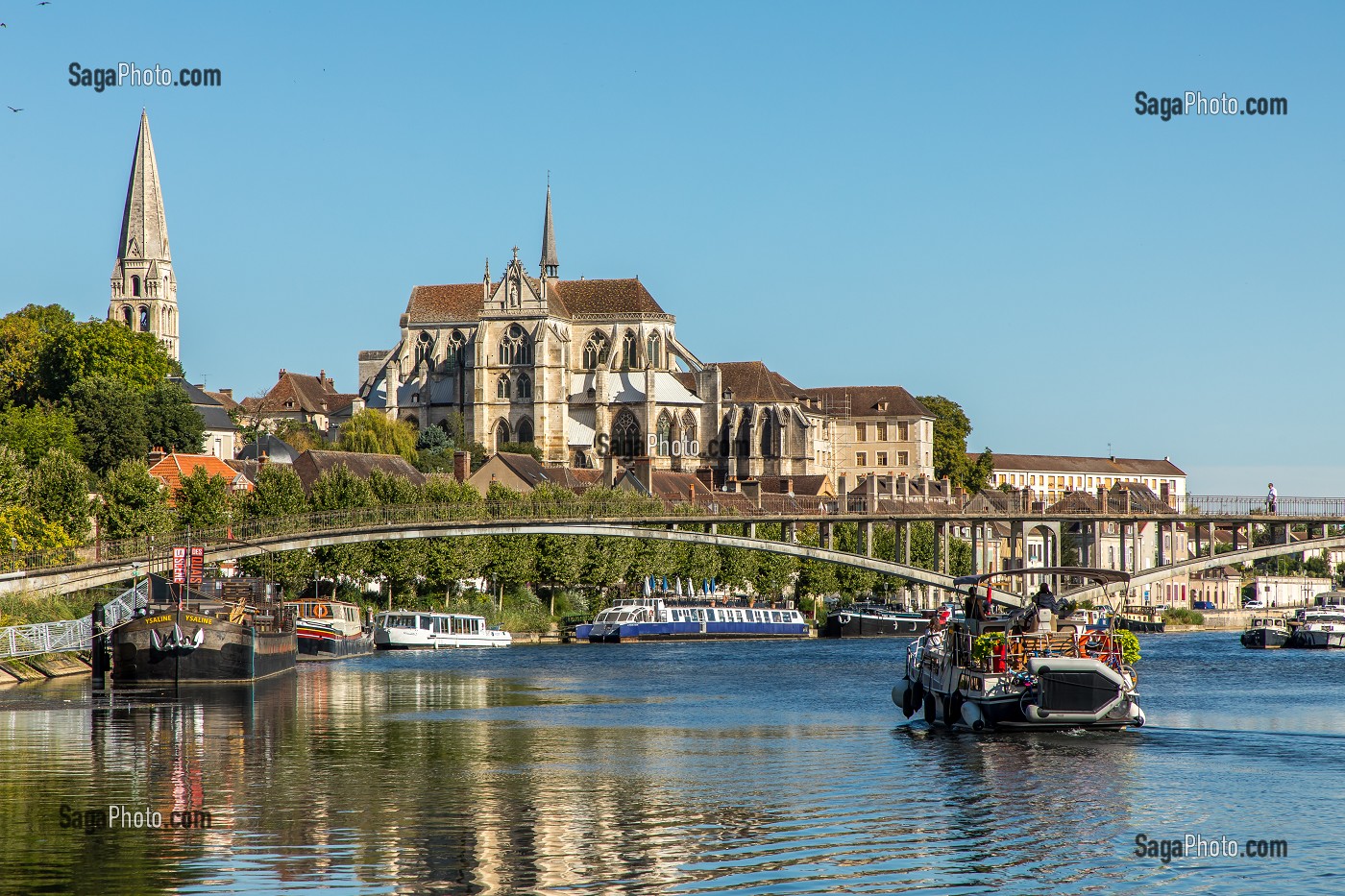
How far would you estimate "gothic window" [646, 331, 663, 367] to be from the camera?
19540 cm

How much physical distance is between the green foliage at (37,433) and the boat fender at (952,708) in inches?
2842

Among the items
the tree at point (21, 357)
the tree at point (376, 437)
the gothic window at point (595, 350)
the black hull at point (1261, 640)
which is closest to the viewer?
the black hull at point (1261, 640)

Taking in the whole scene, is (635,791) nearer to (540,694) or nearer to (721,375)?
(540,694)

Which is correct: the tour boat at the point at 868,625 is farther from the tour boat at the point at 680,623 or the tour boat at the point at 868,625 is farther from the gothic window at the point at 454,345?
the gothic window at the point at 454,345

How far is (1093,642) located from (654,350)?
154 meters

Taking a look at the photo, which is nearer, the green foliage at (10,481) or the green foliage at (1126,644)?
the green foliage at (1126,644)

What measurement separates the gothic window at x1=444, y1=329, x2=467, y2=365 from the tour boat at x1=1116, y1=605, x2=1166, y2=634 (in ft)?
247

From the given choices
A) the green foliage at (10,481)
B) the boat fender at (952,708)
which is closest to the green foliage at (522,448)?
the green foliage at (10,481)

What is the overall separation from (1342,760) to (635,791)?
16.4 metres

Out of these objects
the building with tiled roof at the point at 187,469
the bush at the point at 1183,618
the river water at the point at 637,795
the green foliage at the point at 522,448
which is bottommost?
the bush at the point at 1183,618

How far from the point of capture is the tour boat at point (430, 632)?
302 ft

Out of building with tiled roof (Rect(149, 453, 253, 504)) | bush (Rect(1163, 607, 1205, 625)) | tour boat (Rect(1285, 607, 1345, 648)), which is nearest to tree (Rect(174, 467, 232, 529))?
building with tiled roof (Rect(149, 453, 253, 504))

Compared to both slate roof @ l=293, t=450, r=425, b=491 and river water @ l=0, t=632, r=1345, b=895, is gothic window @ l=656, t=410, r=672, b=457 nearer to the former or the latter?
slate roof @ l=293, t=450, r=425, b=491

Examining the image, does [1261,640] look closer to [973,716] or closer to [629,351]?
[973,716]
